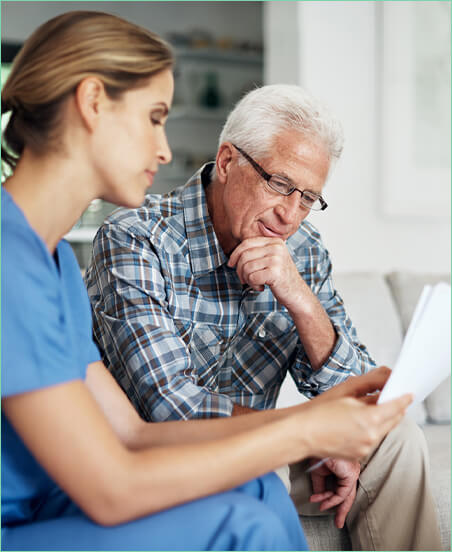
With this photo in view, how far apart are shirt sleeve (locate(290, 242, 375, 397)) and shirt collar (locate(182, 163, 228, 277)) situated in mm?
301

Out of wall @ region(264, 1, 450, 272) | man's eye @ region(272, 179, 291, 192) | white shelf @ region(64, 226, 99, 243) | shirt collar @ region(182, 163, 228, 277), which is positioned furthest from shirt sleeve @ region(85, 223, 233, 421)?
white shelf @ region(64, 226, 99, 243)

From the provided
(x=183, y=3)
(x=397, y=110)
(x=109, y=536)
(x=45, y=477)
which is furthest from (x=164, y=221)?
(x=183, y=3)

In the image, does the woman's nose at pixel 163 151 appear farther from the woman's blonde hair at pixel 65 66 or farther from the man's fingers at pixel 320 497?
the man's fingers at pixel 320 497

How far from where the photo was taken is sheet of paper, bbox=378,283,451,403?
0.89 metres

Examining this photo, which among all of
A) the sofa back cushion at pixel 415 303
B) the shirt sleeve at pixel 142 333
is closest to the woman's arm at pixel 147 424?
the shirt sleeve at pixel 142 333

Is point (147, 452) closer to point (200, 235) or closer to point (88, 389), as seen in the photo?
point (88, 389)

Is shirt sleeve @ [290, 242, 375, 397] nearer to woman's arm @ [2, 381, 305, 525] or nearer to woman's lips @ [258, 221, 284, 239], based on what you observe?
woman's lips @ [258, 221, 284, 239]

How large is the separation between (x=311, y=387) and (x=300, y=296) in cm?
26

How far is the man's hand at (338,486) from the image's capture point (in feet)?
4.54

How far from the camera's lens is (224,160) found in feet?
5.05

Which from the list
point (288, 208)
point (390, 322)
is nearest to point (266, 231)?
point (288, 208)

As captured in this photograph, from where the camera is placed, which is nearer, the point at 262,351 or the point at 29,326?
the point at 29,326

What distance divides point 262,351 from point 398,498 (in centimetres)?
45

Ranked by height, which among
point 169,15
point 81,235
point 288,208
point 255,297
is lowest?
point 81,235
